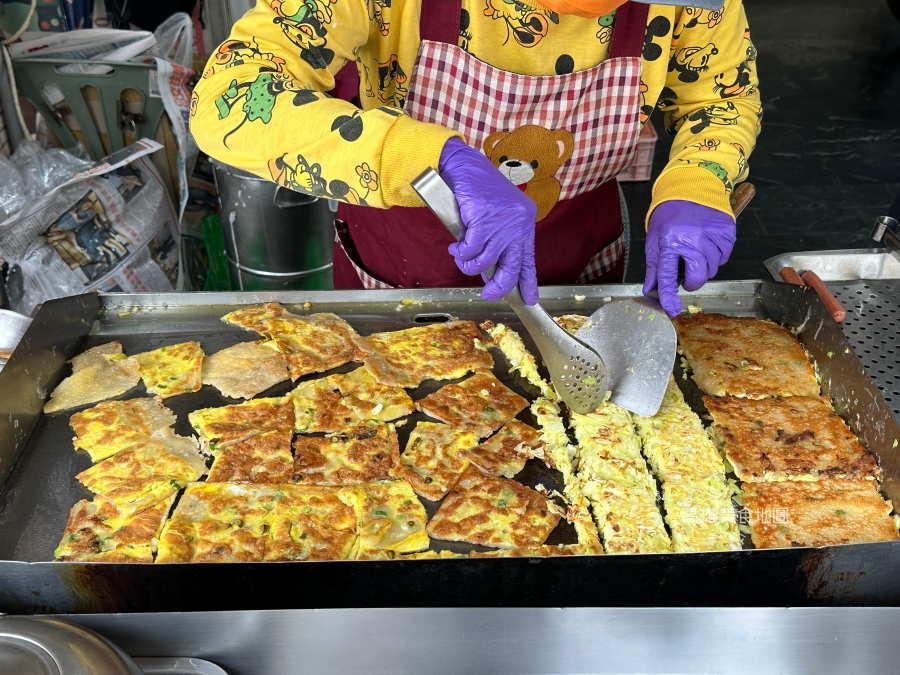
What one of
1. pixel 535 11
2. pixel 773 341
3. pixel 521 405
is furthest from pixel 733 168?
pixel 521 405

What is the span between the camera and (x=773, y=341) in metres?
3.07

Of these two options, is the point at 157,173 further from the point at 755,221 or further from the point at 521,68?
the point at 755,221

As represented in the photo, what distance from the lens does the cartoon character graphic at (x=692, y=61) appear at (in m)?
2.95

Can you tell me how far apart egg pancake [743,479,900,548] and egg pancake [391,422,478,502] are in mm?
966

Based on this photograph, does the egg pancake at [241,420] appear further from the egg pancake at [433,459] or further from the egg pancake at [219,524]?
the egg pancake at [433,459]

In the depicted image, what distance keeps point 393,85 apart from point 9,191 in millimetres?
2331

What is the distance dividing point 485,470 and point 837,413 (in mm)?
1335

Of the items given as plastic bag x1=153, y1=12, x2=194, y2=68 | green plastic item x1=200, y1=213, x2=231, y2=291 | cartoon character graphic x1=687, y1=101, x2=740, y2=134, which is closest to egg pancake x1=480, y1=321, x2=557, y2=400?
cartoon character graphic x1=687, y1=101, x2=740, y2=134

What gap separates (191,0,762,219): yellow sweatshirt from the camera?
2244 millimetres

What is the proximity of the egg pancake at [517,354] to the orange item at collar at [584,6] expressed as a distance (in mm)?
1245

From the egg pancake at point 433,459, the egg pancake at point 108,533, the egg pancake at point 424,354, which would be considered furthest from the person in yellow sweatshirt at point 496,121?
the egg pancake at point 108,533

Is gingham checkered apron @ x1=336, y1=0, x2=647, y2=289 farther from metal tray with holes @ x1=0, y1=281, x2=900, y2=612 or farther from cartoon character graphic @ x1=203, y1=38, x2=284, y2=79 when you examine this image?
metal tray with holes @ x1=0, y1=281, x2=900, y2=612

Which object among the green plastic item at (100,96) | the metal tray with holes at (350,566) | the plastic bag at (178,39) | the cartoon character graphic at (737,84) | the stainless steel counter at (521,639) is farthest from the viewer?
the plastic bag at (178,39)

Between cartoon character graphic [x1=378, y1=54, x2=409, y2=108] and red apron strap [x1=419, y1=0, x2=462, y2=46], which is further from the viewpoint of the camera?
cartoon character graphic [x1=378, y1=54, x2=409, y2=108]
